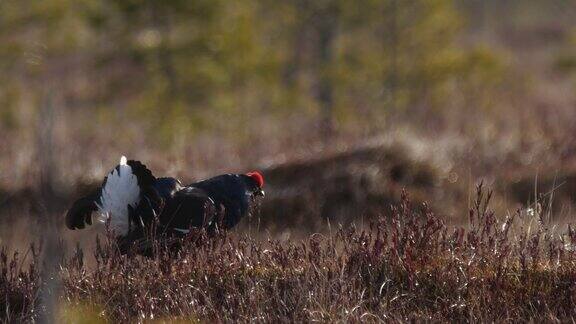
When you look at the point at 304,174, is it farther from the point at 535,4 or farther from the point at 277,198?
the point at 535,4

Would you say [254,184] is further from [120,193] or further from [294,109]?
[294,109]

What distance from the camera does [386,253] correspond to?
18.8ft

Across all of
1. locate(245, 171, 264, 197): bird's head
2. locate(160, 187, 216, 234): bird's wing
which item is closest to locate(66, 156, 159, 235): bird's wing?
locate(160, 187, 216, 234): bird's wing

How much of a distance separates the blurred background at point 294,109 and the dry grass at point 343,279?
3824mm

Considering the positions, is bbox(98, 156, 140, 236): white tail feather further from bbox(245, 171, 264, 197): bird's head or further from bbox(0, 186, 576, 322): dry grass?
bbox(245, 171, 264, 197): bird's head

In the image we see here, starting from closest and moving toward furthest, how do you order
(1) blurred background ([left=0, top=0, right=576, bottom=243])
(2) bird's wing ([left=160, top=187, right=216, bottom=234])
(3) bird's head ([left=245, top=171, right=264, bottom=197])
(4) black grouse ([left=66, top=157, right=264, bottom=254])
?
(4) black grouse ([left=66, top=157, right=264, bottom=254]), (2) bird's wing ([left=160, top=187, right=216, bottom=234]), (3) bird's head ([left=245, top=171, right=264, bottom=197]), (1) blurred background ([left=0, top=0, right=576, bottom=243])

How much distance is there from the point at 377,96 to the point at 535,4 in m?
34.7

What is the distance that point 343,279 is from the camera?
5.34m

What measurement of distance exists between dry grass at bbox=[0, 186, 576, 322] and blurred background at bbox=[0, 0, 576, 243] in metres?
3.82

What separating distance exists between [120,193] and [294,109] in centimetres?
1784

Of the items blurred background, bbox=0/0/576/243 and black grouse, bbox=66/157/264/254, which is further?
blurred background, bbox=0/0/576/243

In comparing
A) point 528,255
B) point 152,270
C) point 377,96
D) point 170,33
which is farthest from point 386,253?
point 377,96

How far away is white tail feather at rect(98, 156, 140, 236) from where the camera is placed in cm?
600

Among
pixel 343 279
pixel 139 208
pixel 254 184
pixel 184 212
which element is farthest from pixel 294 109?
pixel 343 279
